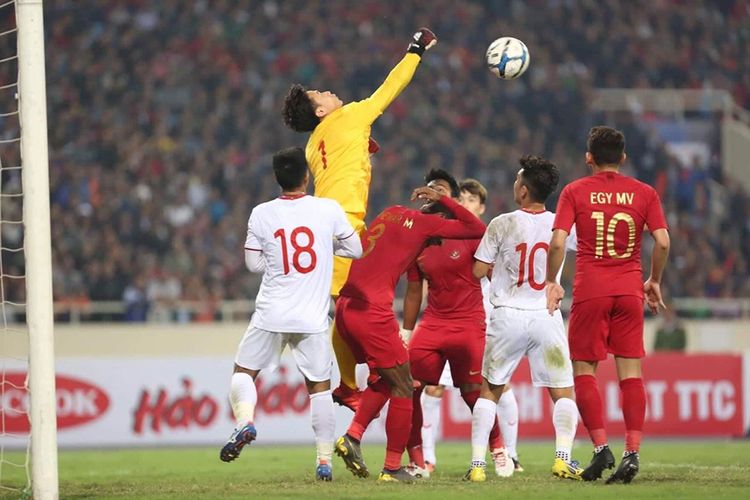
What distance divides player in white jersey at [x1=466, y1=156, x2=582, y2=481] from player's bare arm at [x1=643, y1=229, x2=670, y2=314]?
30.0 inches

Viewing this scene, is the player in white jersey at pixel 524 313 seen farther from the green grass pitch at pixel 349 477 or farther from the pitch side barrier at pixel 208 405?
the pitch side barrier at pixel 208 405

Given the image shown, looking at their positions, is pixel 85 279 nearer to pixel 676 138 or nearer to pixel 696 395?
pixel 696 395

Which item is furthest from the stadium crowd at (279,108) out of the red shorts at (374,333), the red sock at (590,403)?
the red sock at (590,403)

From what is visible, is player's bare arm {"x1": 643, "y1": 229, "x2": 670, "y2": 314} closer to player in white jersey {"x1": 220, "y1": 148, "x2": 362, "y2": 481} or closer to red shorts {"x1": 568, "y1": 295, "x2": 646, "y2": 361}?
red shorts {"x1": 568, "y1": 295, "x2": 646, "y2": 361}

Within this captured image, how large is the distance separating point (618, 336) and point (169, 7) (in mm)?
19797

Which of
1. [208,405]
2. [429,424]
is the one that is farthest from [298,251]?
[208,405]

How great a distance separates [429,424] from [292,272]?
105 inches

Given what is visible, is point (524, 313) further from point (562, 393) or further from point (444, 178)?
point (444, 178)

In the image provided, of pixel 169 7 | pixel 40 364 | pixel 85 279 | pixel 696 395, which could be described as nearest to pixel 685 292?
pixel 696 395

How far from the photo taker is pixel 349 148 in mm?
9406

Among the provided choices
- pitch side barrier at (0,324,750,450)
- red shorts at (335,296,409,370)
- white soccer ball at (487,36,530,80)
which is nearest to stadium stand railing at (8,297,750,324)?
pitch side barrier at (0,324,750,450)

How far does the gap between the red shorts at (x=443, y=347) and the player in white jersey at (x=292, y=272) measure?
3.55ft

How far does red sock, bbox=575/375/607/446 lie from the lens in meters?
8.92

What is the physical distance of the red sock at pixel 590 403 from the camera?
8.92m
